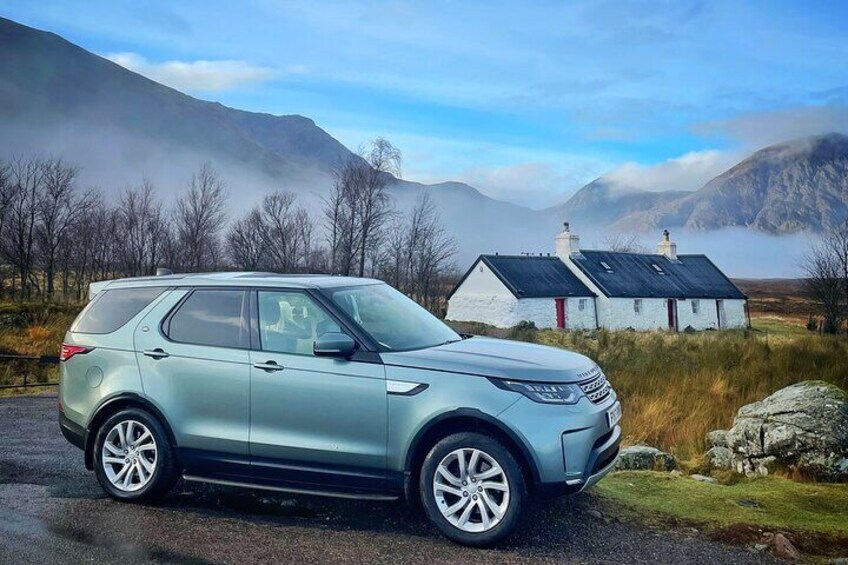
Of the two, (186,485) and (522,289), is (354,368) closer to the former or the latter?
(186,485)

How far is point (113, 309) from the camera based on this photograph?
21.7 ft

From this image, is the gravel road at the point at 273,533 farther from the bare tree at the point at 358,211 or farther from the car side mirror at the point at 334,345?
the bare tree at the point at 358,211

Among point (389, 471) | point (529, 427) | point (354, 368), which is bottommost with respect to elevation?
point (389, 471)

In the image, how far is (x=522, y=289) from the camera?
50.9 m

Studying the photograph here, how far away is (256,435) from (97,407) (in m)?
1.65

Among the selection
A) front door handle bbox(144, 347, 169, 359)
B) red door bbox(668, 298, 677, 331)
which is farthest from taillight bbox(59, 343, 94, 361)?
red door bbox(668, 298, 677, 331)

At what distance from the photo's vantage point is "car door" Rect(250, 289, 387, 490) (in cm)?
538

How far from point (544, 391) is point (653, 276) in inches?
2130

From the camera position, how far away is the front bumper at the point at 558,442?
4.97 meters

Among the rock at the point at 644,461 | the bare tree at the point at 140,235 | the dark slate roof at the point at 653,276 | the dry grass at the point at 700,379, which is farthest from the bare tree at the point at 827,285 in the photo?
the bare tree at the point at 140,235

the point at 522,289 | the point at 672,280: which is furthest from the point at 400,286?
the point at 672,280

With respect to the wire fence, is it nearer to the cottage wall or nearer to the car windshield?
the car windshield

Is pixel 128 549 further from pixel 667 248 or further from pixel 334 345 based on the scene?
pixel 667 248

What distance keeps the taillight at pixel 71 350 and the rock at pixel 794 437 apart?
20.9 ft
